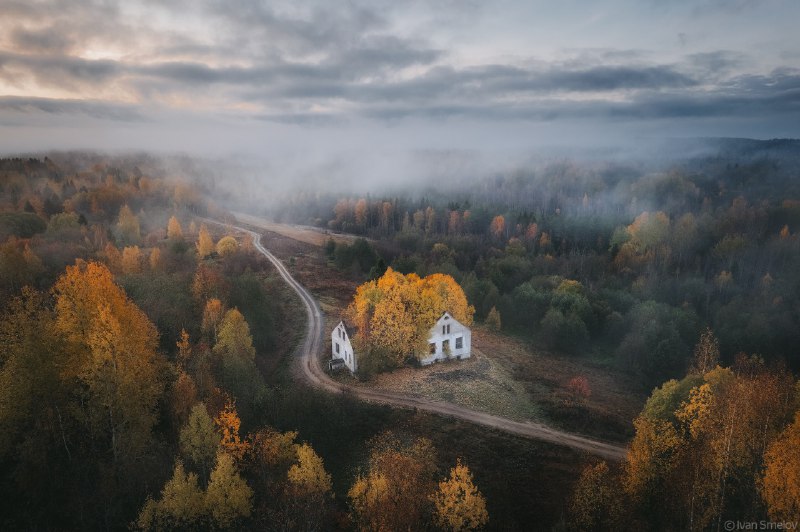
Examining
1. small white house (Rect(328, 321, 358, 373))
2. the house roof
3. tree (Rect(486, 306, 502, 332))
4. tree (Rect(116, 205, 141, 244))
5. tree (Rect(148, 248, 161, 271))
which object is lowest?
tree (Rect(486, 306, 502, 332))

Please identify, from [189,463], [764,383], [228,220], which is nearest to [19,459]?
[189,463]

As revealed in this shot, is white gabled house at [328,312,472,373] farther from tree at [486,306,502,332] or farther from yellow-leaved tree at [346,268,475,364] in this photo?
tree at [486,306,502,332]

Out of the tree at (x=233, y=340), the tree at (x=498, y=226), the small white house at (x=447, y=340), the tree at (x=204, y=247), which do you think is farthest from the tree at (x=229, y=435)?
the tree at (x=498, y=226)

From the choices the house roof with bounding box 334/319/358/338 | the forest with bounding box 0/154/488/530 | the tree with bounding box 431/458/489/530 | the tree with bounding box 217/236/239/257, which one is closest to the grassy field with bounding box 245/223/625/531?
the forest with bounding box 0/154/488/530

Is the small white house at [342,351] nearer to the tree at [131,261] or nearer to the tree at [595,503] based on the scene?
the tree at [595,503]

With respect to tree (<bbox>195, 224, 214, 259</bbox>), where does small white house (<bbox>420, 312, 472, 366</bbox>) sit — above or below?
below

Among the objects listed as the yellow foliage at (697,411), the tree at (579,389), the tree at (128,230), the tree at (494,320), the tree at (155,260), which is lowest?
the tree at (579,389)
